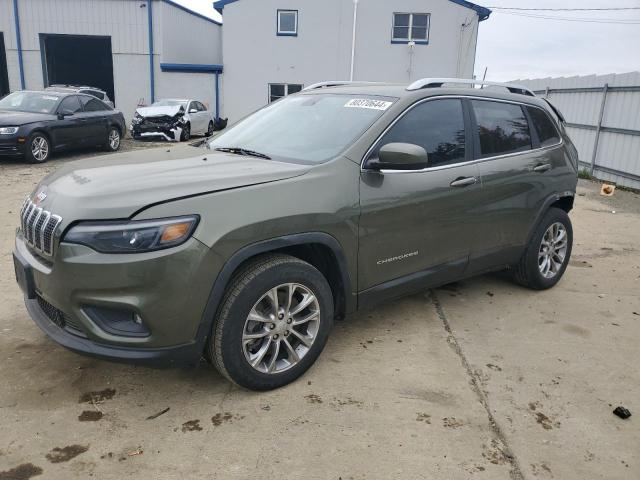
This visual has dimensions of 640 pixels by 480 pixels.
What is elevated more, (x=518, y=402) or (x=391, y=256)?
(x=391, y=256)

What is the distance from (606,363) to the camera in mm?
3740

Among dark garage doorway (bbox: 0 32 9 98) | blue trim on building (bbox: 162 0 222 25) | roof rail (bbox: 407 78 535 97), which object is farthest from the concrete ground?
dark garage doorway (bbox: 0 32 9 98)

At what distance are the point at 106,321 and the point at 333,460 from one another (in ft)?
4.23

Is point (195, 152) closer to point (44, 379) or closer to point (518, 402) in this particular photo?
point (44, 379)

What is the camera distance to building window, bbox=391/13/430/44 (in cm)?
2330

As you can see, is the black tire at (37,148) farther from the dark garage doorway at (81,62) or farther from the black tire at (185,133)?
the dark garage doorway at (81,62)

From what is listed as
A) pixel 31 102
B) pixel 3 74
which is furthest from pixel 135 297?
pixel 3 74

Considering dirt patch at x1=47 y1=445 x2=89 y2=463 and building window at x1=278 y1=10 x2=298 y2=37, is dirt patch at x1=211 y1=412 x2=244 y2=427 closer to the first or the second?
dirt patch at x1=47 y1=445 x2=89 y2=463

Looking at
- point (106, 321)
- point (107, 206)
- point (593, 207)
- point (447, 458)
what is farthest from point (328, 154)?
point (593, 207)

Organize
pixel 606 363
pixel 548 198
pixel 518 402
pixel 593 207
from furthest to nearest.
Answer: pixel 593 207, pixel 548 198, pixel 606 363, pixel 518 402

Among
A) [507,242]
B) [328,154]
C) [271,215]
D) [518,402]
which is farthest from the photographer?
[507,242]

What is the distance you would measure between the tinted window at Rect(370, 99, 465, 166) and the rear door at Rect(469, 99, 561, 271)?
201 millimetres

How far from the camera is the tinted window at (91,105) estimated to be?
13.1 meters

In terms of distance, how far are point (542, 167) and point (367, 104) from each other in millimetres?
1849
